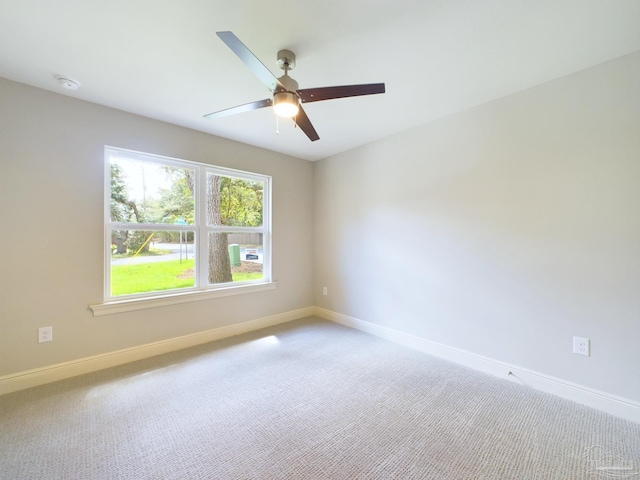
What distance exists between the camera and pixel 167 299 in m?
2.79

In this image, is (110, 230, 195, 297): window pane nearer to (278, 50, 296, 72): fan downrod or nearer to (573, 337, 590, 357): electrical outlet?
(278, 50, 296, 72): fan downrod

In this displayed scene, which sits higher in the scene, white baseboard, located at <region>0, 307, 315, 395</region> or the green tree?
the green tree

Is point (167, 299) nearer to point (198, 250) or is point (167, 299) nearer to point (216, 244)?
point (198, 250)

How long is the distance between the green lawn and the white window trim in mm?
58

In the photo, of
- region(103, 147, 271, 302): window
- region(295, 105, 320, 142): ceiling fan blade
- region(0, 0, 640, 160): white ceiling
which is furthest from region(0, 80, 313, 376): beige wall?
region(295, 105, 320, 142): ceiling fan blade

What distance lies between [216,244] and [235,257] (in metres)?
Result: 0.31

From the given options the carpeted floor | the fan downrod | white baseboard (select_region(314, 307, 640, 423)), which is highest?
the fan downrod

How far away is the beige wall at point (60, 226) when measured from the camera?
207cm

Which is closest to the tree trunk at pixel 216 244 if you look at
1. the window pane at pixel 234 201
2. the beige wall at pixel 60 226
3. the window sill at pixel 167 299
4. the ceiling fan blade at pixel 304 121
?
the window pane at pixel 234 201

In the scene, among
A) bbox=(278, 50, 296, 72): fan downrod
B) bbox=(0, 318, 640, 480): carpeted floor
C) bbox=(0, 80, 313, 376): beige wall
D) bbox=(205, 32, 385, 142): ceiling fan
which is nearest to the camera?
bbox=(0, 318, 640, 480): carpeted floor

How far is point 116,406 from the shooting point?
1.89 metres

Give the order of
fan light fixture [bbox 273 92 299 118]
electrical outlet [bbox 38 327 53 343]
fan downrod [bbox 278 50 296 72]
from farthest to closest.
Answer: electrical outlet [bbox 38 327 53 343] → fan downrod [bbox 278 50 296 72] → fan light fixture [bbox 273 92 299 118]

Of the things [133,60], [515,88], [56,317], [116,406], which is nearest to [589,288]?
[515,88]

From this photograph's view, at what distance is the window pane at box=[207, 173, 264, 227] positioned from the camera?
3230 mm
